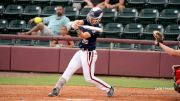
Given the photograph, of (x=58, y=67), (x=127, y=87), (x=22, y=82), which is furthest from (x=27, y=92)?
(x=58, y=67)

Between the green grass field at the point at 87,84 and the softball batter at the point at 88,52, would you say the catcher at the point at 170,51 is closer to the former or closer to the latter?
the softball batter at the point at 88,52

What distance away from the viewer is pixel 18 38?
12352 millimetres

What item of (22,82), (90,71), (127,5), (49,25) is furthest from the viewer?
(127,5)

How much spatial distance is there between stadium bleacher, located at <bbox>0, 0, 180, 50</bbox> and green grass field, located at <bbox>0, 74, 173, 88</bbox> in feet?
3.97

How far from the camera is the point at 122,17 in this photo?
1420cm

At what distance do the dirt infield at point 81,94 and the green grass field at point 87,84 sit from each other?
0.70 metres

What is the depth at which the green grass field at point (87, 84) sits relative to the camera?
10.7m

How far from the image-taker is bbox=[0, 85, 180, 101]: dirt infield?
8.21 m

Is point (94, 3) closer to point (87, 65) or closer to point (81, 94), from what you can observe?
point (81, 94)

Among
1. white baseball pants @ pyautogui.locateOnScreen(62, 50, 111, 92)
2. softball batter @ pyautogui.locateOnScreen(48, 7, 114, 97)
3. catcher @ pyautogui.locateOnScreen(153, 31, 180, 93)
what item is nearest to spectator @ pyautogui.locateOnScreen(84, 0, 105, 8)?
softball batter @ pyautogui.locateOnScreen(48, 7, 114, 97)

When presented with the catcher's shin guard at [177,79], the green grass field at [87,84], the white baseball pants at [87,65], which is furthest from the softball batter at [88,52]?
the green grass field at [87,84]

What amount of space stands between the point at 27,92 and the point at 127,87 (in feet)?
8.28

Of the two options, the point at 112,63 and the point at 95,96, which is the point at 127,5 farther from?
the point at 95,96

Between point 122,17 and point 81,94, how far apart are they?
575cm
